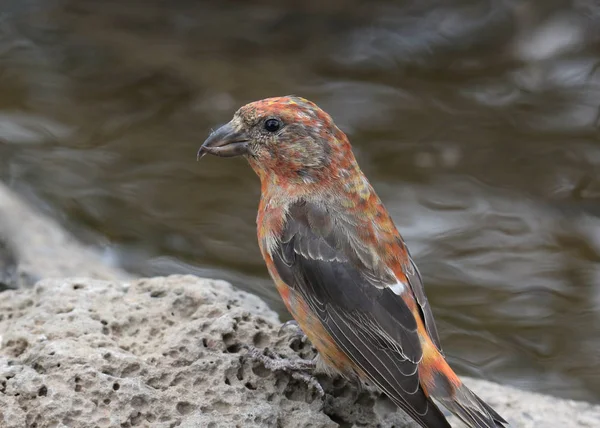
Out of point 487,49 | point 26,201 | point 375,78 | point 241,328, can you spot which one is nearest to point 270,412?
point 241,328

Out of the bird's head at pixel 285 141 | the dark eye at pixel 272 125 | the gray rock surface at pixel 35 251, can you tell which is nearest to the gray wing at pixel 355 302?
the bird's head at pixel 285 141

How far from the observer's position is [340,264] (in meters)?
4.23

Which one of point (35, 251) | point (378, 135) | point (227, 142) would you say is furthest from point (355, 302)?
point (378, 135)

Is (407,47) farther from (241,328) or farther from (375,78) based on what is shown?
(241,328)

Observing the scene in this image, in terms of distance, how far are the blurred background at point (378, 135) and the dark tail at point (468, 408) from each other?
237cm

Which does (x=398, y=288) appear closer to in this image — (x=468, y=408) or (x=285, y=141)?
(x=468, y=408)

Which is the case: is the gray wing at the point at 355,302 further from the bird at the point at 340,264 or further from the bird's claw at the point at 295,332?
the bird's claw at the point at 295,332

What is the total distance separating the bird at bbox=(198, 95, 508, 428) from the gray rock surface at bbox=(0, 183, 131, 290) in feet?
6.46

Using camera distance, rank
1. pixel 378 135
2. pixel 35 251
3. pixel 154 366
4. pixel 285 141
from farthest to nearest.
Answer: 1. pixel 378 135
2. pixel 35 251
3. pixel 285 141
4. pixel 154 366

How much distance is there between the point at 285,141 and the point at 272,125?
0.10 metres

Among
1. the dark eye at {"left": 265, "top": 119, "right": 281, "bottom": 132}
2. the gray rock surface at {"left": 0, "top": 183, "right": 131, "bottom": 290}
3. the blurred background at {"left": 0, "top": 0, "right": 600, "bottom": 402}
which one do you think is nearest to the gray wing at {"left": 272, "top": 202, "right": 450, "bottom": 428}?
the dark eye at {"left": 265, "top": 119, "right": 281, "bottom": 132}

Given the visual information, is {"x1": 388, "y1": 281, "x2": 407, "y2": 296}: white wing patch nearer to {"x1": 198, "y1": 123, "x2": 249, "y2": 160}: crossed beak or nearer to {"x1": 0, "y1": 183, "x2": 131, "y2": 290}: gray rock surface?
{"x1": 198, "y1": 123, "x2": 249, "y2": 160}: crossed beak

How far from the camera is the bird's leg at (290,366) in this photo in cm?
406

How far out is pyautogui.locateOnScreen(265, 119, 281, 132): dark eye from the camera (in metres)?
4.43
